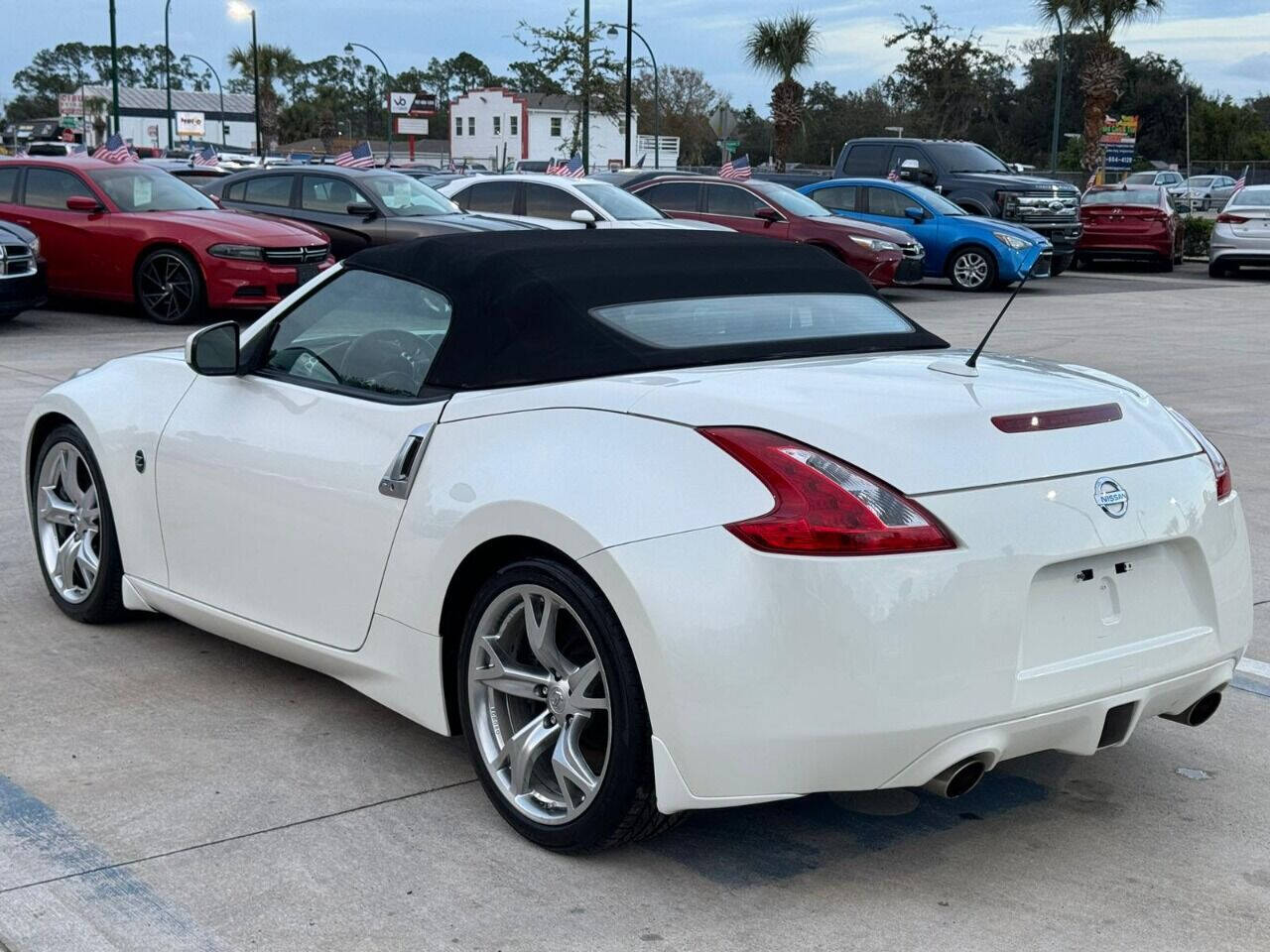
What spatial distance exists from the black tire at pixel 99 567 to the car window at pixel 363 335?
0.92 metres

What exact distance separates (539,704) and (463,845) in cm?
37

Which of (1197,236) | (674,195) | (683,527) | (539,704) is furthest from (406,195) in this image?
(1197,236)

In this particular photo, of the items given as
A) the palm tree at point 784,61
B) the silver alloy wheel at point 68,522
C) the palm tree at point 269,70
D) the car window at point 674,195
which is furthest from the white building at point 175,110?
the silver alloy wheel at point 68,522

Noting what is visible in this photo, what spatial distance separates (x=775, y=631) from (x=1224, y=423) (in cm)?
789

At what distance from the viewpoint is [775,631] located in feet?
9.87

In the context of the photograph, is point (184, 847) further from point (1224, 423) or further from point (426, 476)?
point (1224, 423)

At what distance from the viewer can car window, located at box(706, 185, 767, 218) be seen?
66.7 feet

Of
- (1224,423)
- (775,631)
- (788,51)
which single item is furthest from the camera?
(788,51)

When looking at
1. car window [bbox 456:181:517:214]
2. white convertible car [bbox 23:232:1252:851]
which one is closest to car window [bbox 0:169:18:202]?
car window [bbox 456:181:517:214]

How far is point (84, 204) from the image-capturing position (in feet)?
50.4

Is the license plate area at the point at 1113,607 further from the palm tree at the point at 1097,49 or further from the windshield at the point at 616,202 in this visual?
the palm tree at the point at 1097,49

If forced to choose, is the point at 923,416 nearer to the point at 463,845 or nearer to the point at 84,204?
the point at 463,845

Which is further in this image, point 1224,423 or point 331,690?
point 1224,423

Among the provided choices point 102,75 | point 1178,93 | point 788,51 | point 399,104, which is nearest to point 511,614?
point 788,51
